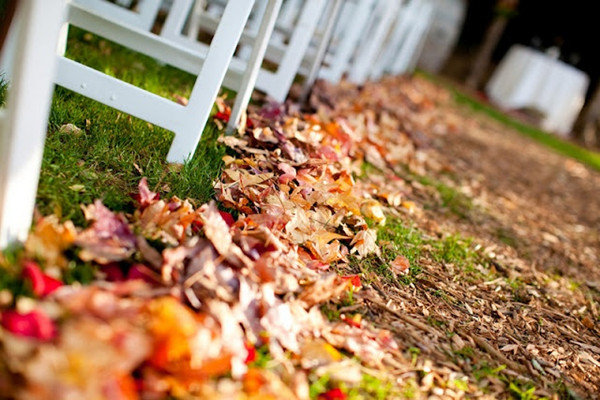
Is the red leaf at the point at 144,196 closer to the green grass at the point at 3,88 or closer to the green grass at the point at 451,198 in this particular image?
the green grass at the point at 3,88

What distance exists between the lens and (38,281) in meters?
1.23

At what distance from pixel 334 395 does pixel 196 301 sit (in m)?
0.39

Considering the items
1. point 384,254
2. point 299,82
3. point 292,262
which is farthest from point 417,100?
point 292,262

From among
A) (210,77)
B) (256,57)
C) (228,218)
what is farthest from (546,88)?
(228,218)

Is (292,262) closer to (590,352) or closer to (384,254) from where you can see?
(384,254)

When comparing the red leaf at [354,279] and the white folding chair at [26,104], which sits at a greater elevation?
the white folding chair at [26,104]

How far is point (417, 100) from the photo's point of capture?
22.7 feet

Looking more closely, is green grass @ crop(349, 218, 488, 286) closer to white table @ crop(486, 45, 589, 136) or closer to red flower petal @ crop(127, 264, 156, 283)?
red flower petal @ crop(127, 264, 156, 283)

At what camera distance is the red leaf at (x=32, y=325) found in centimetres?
110

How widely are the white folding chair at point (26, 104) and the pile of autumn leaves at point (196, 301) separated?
14 centimetres

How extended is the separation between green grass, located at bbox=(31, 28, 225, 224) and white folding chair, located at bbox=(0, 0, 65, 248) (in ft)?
0.86

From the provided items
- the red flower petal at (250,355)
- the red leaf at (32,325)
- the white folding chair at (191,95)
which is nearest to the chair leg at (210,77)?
the white folding chair at (191,95)

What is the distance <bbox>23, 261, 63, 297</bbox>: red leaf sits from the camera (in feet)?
4.04

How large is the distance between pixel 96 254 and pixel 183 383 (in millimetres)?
400
